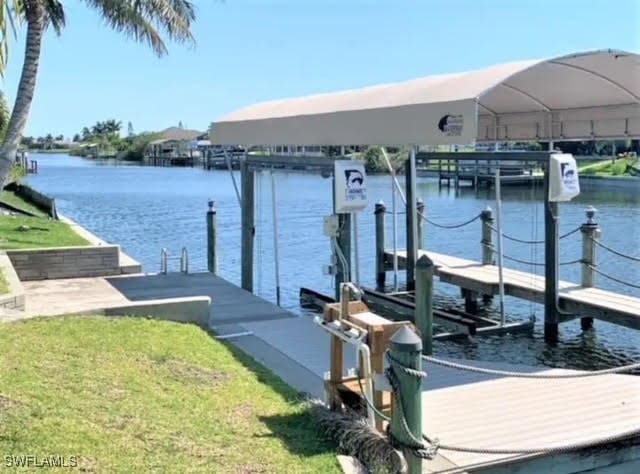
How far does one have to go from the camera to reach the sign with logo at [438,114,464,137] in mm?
7318

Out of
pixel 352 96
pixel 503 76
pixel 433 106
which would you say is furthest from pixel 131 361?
pixel 352 96

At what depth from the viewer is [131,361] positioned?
6430 mm

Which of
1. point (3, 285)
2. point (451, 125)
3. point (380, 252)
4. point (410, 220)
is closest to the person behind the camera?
point (451, 125)

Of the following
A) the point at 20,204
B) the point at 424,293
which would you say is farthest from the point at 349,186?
the point at 20,204

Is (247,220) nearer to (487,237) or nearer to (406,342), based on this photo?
(487,237)

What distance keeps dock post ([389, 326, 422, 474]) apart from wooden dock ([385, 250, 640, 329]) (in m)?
5.72

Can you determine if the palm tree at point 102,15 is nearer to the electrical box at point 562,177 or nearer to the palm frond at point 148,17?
the palm frond at point 148,17

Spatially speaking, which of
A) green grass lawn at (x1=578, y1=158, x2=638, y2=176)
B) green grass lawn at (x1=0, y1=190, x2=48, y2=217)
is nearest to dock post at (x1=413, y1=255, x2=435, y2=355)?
green grass lawn at (x1=0, y1=190, x2=48, y2=217)

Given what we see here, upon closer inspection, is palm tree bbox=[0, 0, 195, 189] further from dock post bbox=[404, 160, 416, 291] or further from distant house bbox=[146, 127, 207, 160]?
distant house bbox=[146, 127, 207, 160]

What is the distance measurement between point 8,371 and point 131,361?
1080mm

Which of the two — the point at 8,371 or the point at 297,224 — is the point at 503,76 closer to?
the point at 8,371

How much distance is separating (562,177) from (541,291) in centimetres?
238

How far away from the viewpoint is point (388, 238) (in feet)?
74.4

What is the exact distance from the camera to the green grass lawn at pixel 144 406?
4531 millimetres
